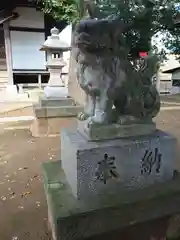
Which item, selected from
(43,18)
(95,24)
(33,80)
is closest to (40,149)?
(95,24)

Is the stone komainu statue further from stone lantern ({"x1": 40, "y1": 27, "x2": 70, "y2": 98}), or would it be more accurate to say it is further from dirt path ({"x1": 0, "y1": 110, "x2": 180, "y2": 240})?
stone lantern ({"x1": 40, "y1": 27, "x2": 70, "y2": 98})

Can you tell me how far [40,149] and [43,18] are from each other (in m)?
8.13

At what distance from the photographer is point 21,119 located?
646 centimetres

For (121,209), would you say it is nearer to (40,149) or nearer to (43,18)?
(40,149)

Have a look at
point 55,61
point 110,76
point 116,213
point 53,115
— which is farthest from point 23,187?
point 55,61

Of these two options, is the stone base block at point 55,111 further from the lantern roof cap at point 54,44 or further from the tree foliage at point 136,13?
the tree foliage at point 136,13

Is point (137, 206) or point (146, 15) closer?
point (137, 206)

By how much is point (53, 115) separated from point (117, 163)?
3.32 meters

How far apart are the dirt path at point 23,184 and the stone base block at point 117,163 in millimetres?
757

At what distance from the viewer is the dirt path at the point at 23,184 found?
6.73 ft

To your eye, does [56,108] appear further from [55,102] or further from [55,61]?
[55,61]

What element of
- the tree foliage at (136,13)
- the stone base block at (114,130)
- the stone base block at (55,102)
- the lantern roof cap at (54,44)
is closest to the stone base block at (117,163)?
the stone base block at (114,130)

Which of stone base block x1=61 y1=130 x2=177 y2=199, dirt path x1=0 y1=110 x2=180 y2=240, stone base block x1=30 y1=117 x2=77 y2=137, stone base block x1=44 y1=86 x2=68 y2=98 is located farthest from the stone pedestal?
stone base block x1=61 y1=130 x2=177 y2=199

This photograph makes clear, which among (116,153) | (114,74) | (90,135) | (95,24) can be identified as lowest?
(116,153)
